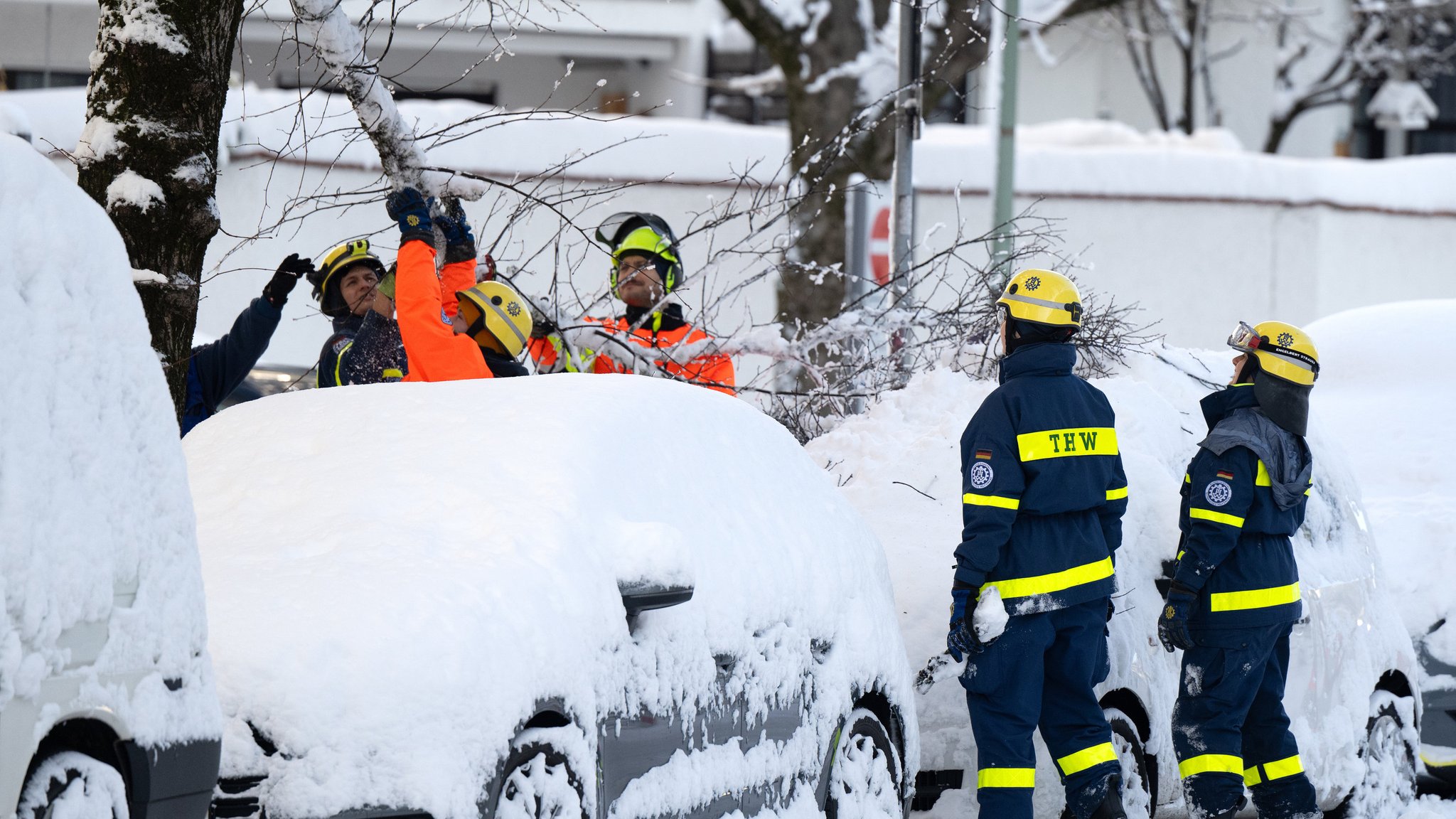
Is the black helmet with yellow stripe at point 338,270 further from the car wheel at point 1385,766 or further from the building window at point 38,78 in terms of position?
the building window at point 38,78

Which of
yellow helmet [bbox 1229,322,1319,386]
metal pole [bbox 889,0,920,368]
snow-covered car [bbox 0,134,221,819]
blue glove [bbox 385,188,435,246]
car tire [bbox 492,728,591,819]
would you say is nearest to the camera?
snow-covered car [bbox 0,134,221,819]

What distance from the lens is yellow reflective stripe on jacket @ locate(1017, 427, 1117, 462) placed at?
5.52 meters

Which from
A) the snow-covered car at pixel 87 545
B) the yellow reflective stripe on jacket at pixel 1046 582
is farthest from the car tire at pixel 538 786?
the yellow reflective stripe on jacket at pixel 1046 582

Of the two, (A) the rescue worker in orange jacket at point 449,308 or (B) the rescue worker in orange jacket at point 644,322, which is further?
(B) the rescue worker in orange jacket at point 644,322

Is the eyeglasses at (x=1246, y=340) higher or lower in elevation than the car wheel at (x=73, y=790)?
higher

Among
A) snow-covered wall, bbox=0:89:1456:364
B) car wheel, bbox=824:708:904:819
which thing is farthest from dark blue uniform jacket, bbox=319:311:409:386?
snow-covered wall, bbox=0:89:1456:364

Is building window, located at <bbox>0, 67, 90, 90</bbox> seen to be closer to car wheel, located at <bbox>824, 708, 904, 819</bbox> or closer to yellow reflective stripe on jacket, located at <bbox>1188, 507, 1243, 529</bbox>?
yellow reflective stripe on jacket, located at <bbox>1188, 507, 1243, 529</bbox>

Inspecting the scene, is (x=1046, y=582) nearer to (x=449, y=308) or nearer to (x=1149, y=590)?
(x=1149, y=590)

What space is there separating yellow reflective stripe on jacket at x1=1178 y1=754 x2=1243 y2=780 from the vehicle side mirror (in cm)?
272

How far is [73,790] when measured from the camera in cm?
293

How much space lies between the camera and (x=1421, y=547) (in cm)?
785

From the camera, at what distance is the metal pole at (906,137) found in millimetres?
9203

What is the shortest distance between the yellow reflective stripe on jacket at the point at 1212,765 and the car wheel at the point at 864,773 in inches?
52.7

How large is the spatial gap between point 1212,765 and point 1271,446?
1074 mm
